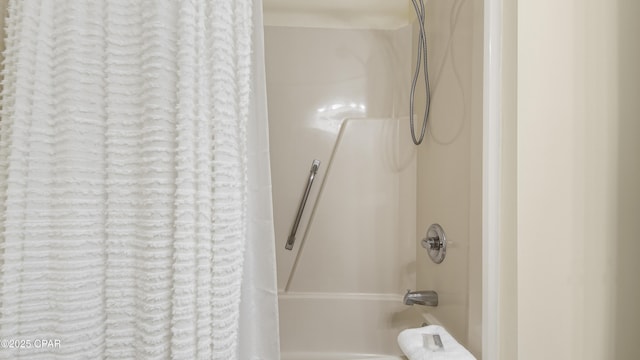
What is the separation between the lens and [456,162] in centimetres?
111

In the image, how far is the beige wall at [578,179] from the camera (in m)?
0.77

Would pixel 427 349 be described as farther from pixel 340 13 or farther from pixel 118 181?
pixel 340 13

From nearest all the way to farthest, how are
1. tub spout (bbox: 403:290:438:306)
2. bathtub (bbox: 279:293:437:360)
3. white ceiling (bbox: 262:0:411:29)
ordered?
tub spout (bbox: 403:290:438:306) → bathtub (bbox: 279:293:437:360) → white ceiling (bbox: 262:0:411:29)

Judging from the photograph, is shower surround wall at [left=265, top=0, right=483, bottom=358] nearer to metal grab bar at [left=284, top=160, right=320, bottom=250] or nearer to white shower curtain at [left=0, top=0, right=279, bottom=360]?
metal grab bar at [left=284, top=160, right=320, bottom=250]

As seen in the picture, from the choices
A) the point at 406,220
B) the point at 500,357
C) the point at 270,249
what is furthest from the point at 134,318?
the point at 406,220

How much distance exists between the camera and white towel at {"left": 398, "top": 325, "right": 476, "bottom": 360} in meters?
0.80

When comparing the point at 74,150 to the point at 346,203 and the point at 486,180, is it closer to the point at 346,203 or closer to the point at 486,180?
the point at 486,180

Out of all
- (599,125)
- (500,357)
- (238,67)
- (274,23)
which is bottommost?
(500,357)

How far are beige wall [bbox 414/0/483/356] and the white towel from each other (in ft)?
0.28

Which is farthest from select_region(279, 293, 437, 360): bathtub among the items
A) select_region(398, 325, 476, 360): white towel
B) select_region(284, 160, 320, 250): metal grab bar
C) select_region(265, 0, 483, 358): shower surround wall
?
select_region(398, 325, 476, 360): white towel

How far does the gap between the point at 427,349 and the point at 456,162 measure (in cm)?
59

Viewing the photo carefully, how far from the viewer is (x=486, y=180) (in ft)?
2.72

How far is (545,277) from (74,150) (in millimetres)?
1018

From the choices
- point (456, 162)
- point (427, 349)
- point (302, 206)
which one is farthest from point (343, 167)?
point (427, 349)
